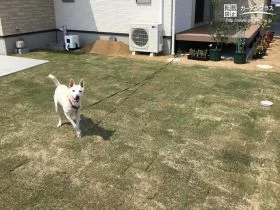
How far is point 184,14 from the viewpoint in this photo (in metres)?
13.4

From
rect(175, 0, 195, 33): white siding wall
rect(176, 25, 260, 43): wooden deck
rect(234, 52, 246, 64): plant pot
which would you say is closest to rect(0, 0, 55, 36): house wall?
rect(175, 0, 195, 33): white siding wall

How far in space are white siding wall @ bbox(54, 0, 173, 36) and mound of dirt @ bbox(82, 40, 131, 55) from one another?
0.59 m

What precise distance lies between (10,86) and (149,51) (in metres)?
5.73

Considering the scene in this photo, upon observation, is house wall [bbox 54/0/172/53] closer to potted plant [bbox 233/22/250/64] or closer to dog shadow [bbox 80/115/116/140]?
potted plant [bbox 233/22/250/64]

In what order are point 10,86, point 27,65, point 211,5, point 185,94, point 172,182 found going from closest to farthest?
1. point 172,182
2. point 185,94
3. point 10,86
4. point 27,65
5. point 211,5

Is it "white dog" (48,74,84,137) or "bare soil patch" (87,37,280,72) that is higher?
"white dog" (48,74,84,137)

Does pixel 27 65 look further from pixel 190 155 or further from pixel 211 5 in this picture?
pixel 211 5

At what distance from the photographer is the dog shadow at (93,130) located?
608 cm

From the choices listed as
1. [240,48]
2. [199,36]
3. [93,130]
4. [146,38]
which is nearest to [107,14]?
[146,38]

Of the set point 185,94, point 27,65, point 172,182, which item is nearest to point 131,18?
point 27,65

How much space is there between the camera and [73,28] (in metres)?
14.7

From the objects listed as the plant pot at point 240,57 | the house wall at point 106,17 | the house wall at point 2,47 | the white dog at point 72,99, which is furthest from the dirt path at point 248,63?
the white dog at point 72,99

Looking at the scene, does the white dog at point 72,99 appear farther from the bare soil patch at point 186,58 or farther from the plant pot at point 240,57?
the plant pot at point 240,57

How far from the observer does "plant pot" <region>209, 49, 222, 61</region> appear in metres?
11.7
